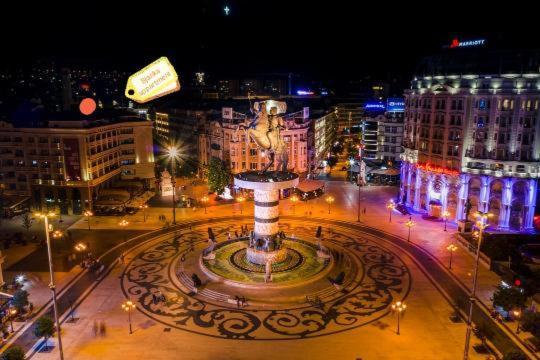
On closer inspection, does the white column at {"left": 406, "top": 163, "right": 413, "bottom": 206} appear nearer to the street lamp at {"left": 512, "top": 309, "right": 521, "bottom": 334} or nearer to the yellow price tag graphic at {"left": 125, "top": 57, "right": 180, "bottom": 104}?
the street lamp at {"left": 512, "top": 309, "right": 521, "bottom": 334}

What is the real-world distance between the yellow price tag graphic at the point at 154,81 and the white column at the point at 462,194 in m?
57.2

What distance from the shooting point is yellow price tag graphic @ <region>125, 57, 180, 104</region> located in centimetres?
4173

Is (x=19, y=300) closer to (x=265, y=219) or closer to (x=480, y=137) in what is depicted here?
(x=265, y=219)

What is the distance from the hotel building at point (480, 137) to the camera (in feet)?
237

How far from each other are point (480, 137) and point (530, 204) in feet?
45.8

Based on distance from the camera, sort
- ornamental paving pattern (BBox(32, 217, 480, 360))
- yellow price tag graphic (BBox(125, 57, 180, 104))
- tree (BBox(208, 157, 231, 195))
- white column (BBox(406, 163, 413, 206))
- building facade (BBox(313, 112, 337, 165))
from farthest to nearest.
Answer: building facade (BBox(313, 112, 337, 165))
tree (BBox(208, 157, 231, 195))
white column (BBox(406, 163, 413, 206))
yellow price tag graphic (BBox(125, 57, 180, 104))
ornamental paving pattern (BBox(32, 217, 480, 360))

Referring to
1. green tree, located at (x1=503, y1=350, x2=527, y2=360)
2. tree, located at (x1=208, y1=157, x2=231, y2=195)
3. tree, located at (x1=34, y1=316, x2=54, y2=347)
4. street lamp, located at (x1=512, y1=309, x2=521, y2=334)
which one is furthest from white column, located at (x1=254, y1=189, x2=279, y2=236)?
tree, located at (x1=208, y1=157, x2=231, y2=195)

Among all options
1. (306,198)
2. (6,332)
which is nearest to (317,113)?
(306,198)

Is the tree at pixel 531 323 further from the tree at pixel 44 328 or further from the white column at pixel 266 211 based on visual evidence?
the tree at pixel 44 328

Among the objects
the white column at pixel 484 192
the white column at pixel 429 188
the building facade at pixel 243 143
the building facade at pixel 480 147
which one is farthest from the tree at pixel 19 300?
the white column at pixel 484 192

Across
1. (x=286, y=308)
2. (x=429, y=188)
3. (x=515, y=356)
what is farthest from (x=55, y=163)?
(x=515, y=356)

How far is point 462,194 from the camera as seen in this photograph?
77.8 m

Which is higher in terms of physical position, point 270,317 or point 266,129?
point 266,129

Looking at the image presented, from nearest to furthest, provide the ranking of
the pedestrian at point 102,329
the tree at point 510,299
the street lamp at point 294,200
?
the tree at point 510,299 → the pedestrian at point 102,329 → the street lamp at point 294,200
